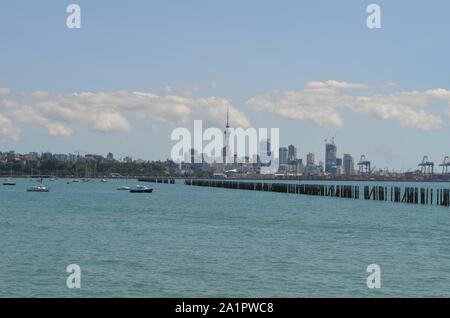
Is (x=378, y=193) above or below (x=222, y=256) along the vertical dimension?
above

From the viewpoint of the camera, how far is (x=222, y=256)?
45.4m

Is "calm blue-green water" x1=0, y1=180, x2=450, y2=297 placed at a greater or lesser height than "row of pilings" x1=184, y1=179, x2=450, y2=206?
lesser

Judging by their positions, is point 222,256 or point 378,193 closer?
point 222,256

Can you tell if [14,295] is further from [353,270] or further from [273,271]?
[353,270]

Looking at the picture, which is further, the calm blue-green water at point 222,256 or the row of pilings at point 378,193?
the row of pilings at point 378,193

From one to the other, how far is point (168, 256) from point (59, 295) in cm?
1293

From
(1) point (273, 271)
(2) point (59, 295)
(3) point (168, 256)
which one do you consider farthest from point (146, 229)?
(2) point (59, 295)

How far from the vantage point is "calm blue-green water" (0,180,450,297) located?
112 ft

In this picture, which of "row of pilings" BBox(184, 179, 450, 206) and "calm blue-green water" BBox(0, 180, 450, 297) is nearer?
"calm blue-green water" BBox(0, 180, 450, 297)

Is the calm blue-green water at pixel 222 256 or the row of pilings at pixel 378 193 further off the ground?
the row of pilings at pixel 378 193

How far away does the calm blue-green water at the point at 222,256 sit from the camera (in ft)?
112

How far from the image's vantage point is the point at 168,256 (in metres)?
45.1
